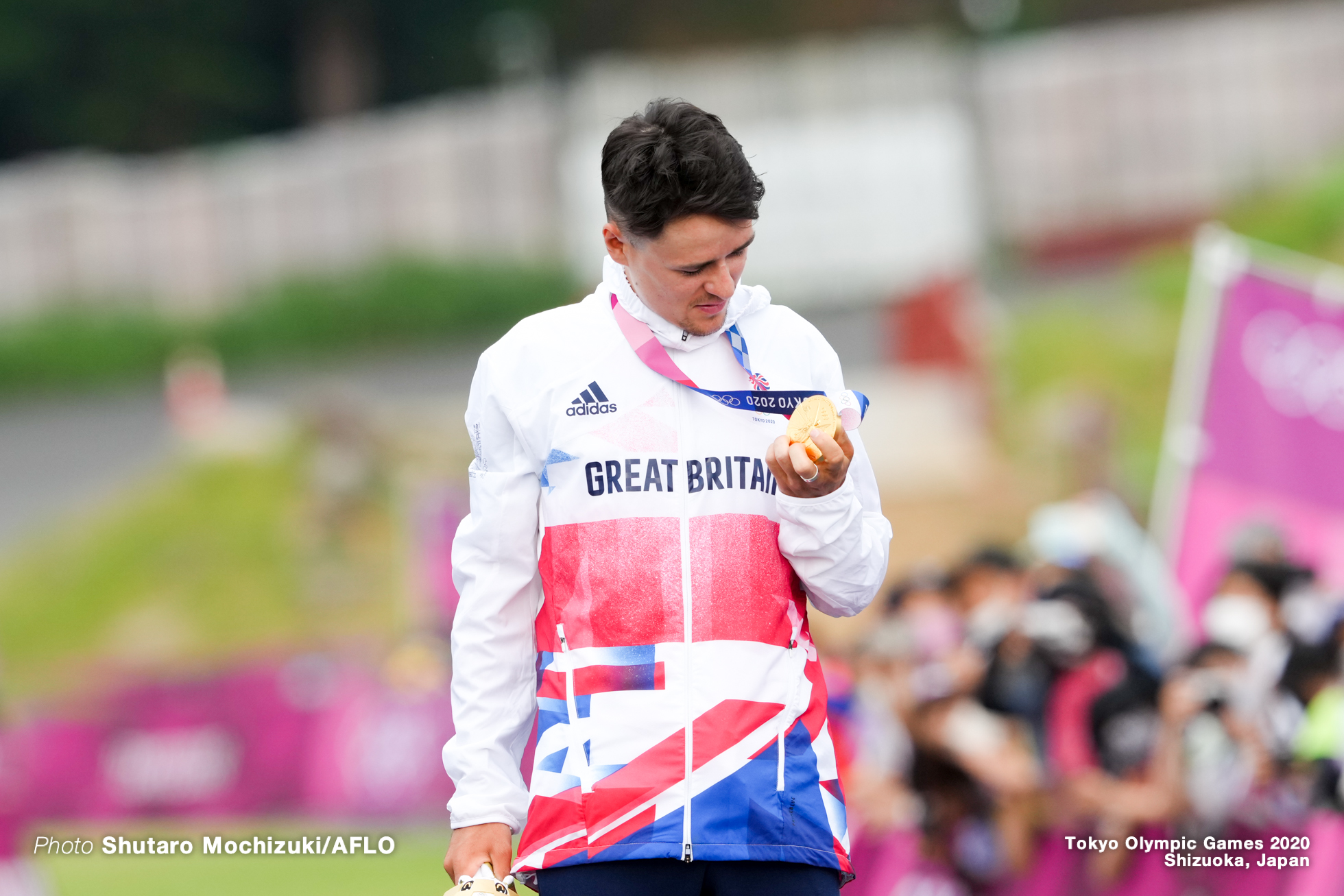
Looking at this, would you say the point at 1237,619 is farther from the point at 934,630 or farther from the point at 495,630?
the point at 495,630

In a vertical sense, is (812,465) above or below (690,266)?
below

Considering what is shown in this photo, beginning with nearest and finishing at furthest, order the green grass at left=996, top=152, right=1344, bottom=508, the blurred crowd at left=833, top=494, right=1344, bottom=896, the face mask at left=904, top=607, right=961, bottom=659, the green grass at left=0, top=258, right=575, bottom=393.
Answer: the blurred crowd at left=833, top=494, right=1344, bottom=896 < the face mask at left=904, top=607, right=961, bottom=659 < the green grass at left=996, top=152, right=1344, bottom=508 < the green grass at left=0, top=258, right=575, bottom=393

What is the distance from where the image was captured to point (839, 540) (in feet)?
6.90

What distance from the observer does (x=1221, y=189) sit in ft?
39.7

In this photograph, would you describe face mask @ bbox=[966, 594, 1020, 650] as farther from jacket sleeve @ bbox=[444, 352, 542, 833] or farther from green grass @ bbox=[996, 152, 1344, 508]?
jacket sleeve @ bbox=[444, 352, 542, 833]

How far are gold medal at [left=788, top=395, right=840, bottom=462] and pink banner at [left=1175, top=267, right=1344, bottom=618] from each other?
569cm

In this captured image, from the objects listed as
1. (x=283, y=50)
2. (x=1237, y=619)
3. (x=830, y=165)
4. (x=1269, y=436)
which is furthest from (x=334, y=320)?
(x=1237, y=619)

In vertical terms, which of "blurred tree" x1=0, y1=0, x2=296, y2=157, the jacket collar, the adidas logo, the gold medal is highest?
"blurred tree" x1=0, y1=0, x2=296, y2=157

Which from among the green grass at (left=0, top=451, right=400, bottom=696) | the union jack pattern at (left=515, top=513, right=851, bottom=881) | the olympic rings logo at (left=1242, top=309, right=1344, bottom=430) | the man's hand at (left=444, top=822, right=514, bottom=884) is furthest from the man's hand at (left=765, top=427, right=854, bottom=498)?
the green grass at (left=0, top=451, right=400, bottom=696)

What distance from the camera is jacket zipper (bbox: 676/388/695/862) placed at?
2051 millimetres

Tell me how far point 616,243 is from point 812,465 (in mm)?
432

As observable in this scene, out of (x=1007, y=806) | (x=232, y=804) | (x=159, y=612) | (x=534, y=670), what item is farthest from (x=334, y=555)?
(x=534, y=670)

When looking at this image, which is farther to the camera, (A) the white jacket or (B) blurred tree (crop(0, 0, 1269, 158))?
(B) blurred tree (crop(0, 0, 1269, 158))

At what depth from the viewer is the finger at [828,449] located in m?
2.02
